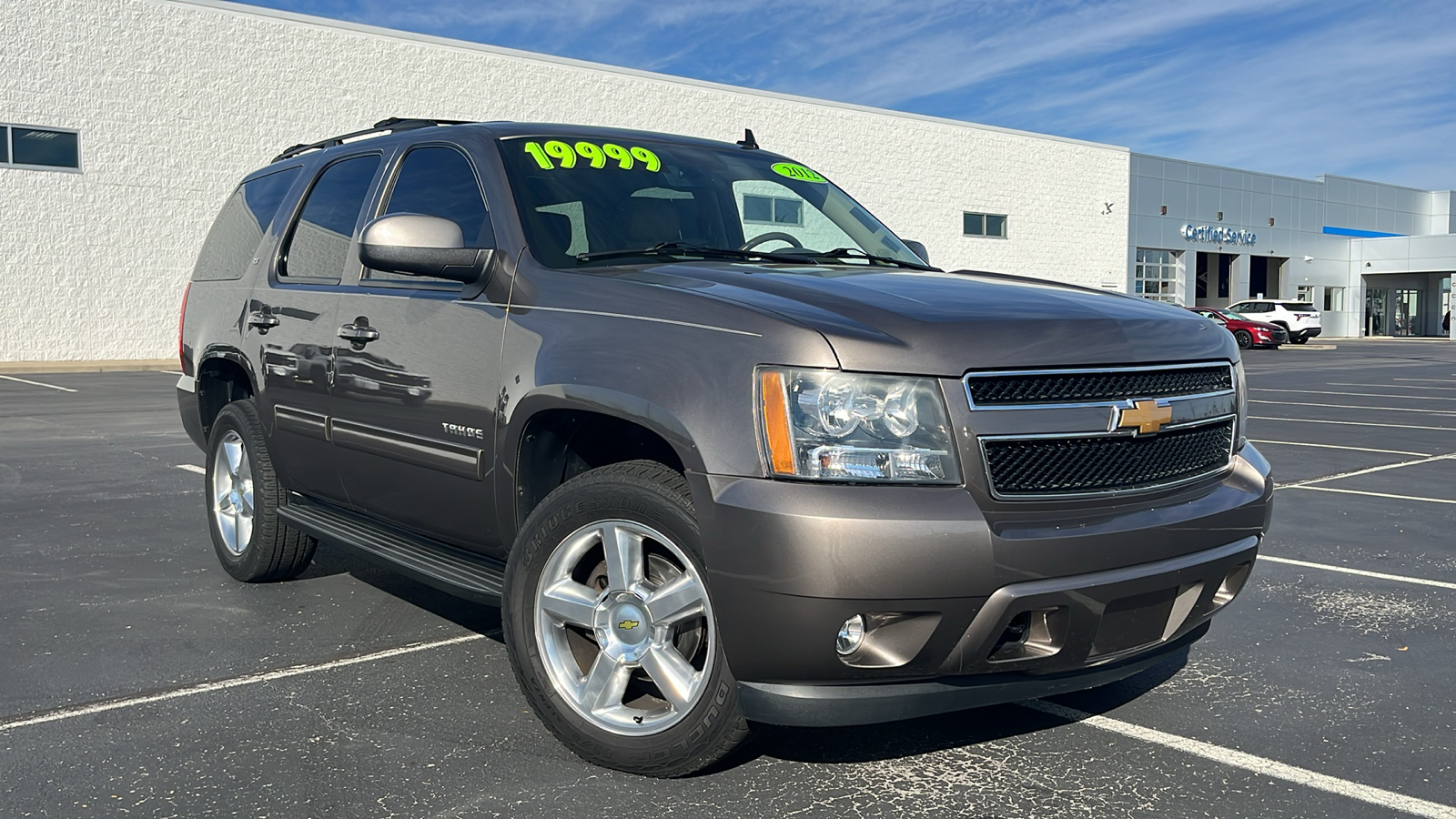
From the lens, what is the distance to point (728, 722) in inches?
116

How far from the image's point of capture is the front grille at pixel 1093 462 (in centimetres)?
286

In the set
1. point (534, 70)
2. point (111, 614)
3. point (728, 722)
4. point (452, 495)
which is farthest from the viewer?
point (534, 70)

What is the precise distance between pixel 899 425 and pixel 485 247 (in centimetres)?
166

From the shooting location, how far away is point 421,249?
12.1 feet

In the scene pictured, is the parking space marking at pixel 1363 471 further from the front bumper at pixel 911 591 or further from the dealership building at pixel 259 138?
the dealership building at pixel 259 138

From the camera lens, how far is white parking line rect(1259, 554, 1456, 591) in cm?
564

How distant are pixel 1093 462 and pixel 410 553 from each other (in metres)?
2.27

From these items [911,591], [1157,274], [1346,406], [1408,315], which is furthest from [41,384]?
[1408,315]

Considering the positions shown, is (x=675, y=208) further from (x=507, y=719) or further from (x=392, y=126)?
(x=507, y=719)

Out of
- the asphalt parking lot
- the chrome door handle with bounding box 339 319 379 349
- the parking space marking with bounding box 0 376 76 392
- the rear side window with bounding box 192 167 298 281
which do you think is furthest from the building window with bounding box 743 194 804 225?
the parking space marking with bounding box 0 376 76 392

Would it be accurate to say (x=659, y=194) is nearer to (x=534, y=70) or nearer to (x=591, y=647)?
(x=591, y=647)

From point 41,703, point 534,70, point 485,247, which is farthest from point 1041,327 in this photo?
point 534,70

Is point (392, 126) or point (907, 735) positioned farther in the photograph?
point (392, 126)

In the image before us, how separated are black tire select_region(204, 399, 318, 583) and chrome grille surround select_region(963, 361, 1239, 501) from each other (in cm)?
335
